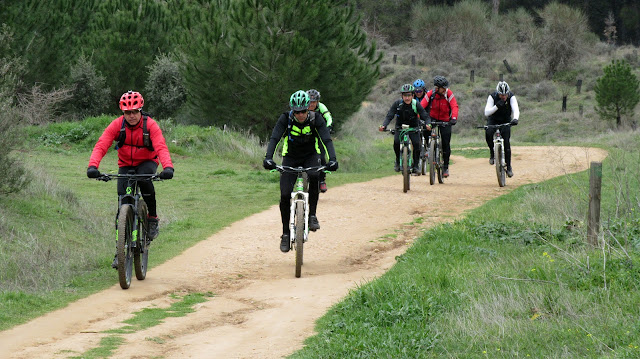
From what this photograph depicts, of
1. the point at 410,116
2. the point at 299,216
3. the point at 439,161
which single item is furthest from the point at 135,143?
the point at 439,161

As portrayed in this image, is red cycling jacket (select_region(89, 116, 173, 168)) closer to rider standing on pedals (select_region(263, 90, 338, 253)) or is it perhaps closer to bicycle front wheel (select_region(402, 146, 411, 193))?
rider standing on pedals (select_region(263, 90, 338, 253))

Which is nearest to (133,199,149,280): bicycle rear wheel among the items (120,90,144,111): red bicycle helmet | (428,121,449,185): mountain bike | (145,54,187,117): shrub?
(120,90,144,111): red bicycle helmet

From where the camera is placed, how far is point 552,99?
49.8 m

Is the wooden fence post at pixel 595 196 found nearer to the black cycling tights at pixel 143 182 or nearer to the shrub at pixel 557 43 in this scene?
the black cycling tights at pixel 143 182

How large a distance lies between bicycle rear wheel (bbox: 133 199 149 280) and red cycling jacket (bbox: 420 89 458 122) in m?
8.77

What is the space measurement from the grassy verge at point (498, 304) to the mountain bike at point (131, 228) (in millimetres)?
2508

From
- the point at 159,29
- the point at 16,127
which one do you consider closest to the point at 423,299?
the point at 16,127

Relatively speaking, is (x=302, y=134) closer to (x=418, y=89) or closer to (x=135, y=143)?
(x=135, y=143)

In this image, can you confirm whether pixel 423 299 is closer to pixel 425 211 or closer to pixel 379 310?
pixel 379 310

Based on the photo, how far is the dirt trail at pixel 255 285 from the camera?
681 centimetres

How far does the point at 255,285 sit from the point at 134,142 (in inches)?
83.5

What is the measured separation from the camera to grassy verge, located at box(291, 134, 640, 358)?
5887mm

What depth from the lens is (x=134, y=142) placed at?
360 inches

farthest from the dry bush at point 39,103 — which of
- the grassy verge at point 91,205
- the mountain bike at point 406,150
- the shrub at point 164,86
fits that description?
the mountain bike at point 406,150
